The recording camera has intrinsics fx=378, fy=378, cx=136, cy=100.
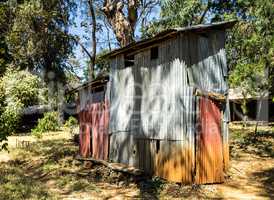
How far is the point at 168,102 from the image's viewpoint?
15.3 m

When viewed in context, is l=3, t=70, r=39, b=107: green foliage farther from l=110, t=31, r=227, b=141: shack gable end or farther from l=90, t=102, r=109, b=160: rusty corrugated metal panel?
l=110, t=31, r=227, b=141: shack gable end

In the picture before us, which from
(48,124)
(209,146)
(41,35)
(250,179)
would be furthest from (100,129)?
(48,124)

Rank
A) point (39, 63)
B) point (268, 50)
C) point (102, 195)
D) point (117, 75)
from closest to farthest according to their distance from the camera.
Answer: point (102, 195) < point (117, 75) < point (268, 50) < point (39, 63)

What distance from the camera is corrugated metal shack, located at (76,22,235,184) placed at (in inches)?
572

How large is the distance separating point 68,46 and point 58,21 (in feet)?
8.85

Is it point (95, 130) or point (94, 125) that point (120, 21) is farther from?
point (95, 130)

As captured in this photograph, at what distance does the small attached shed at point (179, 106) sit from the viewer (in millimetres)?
14516

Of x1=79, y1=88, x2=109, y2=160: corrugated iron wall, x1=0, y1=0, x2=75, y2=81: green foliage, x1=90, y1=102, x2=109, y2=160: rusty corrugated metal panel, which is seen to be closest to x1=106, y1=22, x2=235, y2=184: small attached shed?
x1=90, y1=102, x2=109, y2=160: rusty corrugated metal panel

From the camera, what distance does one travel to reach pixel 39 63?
127 feet

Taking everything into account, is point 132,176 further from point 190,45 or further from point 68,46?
point 68,46

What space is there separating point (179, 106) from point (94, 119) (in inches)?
273

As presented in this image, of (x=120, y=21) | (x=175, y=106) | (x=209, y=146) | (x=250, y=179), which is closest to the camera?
(x=209, y=146)

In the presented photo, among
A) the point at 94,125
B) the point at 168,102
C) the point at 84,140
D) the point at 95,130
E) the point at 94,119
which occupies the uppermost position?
the point at 168,102

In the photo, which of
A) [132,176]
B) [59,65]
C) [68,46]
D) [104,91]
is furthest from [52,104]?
[132,176]
